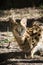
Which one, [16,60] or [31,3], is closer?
[16,60]

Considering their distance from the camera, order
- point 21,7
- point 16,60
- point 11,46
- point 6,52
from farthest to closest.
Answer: point 21,7
point 11,46
point 6,52
point 16,60

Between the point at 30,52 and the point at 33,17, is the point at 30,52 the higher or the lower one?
the higher one

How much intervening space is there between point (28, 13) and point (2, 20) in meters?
1.65

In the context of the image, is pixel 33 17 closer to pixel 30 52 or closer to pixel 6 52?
pixel 6 52

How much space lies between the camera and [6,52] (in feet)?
18.1

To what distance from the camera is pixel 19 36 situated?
477 cm

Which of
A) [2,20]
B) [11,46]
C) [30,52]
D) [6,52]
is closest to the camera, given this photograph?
[30,52]

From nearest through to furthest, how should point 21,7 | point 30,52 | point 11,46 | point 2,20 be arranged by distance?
point 30,52 < point 11,46 < point 2,20 < point 21,7

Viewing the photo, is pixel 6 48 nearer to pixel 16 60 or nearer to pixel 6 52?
pixel 6 52

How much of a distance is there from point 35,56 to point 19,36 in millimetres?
601

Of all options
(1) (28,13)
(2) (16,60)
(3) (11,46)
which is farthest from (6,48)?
(1) (28,13)

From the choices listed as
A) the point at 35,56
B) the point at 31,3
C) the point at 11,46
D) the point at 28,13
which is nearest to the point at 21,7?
the point at 31,3

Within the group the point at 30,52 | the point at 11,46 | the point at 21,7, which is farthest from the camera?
the point at 21,7

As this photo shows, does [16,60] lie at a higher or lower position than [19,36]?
lower
